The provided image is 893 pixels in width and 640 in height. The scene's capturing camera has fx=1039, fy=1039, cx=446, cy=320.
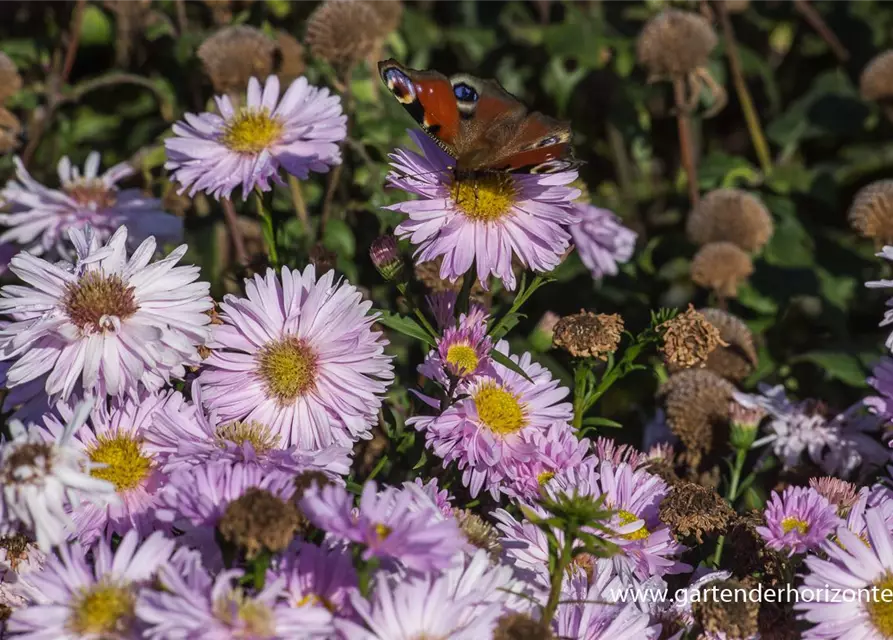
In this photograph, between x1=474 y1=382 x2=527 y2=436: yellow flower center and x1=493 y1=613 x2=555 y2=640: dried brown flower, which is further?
x1=474 y1=382 x2=527 y2=436: yellow flower center

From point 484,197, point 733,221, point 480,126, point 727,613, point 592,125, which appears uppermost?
point 592,125

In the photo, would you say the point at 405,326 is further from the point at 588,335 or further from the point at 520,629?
the point at 520,629

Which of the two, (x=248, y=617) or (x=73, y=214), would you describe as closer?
(x=248, y=617)

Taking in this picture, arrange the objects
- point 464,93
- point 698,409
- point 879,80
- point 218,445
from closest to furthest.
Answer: point 218,445, point 464,93, point 698,409, point 879,80

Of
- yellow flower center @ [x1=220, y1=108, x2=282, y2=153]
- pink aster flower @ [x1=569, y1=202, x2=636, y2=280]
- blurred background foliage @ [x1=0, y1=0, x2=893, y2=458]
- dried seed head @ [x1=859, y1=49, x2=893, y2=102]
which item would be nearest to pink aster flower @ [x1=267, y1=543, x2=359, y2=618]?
blurred background foliage @ [x1=0, y1=0, x2=893, y2=458]

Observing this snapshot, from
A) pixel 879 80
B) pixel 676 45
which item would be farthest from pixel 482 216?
pixel 879 80

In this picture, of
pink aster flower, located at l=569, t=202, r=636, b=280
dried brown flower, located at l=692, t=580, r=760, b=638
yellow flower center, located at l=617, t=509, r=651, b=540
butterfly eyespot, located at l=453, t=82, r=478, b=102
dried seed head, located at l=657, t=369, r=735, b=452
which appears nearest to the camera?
dried brown flower, located at l=692, t=580, r=760, b=638

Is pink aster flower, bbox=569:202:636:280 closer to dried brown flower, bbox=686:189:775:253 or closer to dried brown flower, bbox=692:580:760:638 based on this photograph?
Answer: dried brown flower, bbox=686:189:775:253
